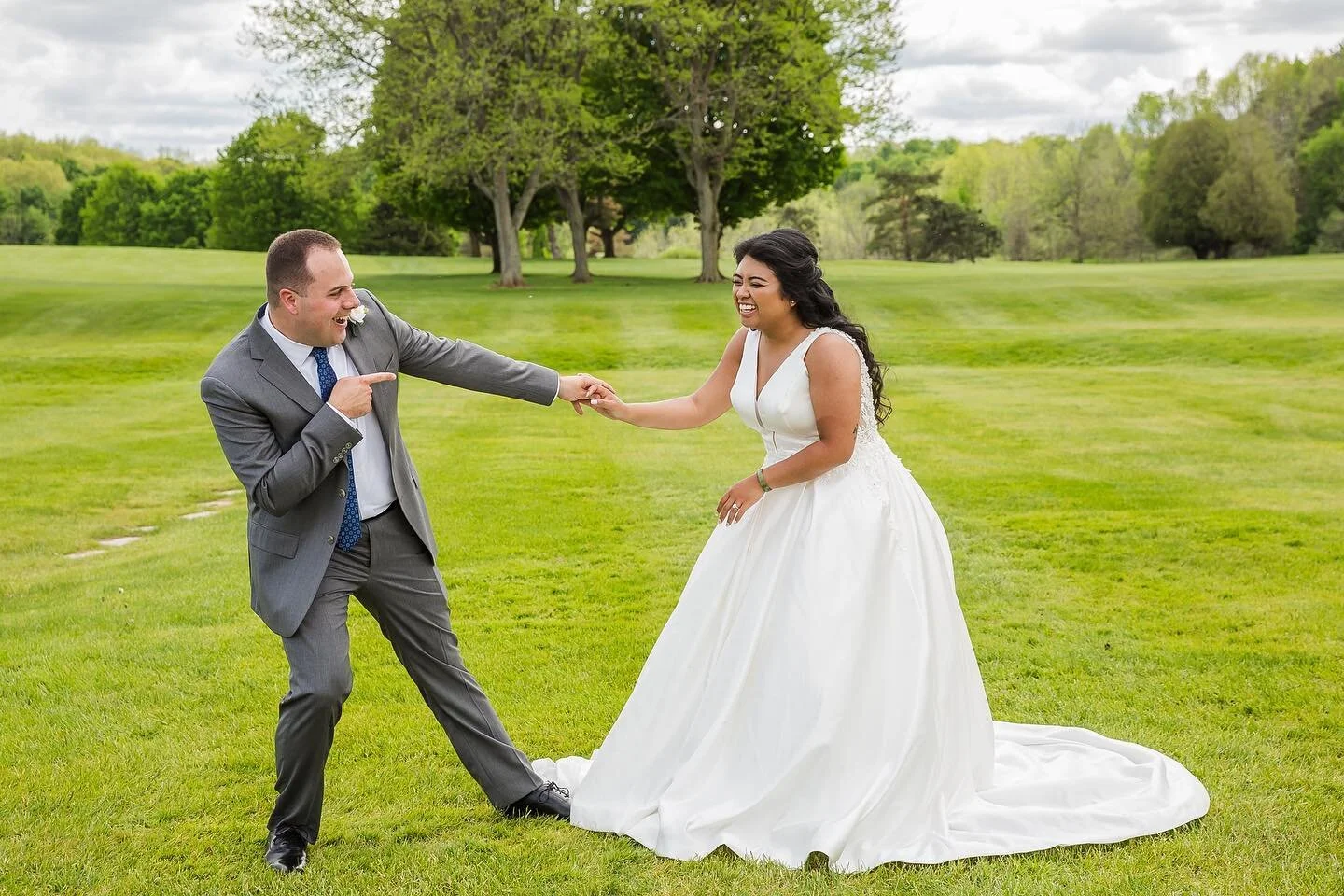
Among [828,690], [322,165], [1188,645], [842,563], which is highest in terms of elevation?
[322,165]

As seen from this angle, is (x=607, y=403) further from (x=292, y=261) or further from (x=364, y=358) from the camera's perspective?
(x=292, y=261)

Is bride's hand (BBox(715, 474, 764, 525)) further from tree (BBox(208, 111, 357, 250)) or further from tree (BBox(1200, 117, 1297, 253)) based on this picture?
tree (BBox(208, 111, 357, 250))

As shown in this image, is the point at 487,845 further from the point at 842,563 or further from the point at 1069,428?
the point at 1069,428

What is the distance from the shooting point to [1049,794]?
5074 millimetres

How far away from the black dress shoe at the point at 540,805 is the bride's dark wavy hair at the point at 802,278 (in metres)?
2.18

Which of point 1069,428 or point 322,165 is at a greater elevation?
point 322,165

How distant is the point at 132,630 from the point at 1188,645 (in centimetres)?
686

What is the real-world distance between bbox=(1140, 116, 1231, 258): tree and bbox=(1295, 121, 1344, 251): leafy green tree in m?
11.6

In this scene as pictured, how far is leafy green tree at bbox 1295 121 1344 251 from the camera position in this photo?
75.4 meters

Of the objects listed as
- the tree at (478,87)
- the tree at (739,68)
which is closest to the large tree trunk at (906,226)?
the tree at (739,68)

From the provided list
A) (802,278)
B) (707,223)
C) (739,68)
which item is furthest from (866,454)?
(707,223)

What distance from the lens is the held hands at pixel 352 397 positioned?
4180 millimetres

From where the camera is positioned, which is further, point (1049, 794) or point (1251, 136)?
point (1251, 136)

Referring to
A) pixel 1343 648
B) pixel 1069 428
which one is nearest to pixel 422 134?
pixel 1069 428
